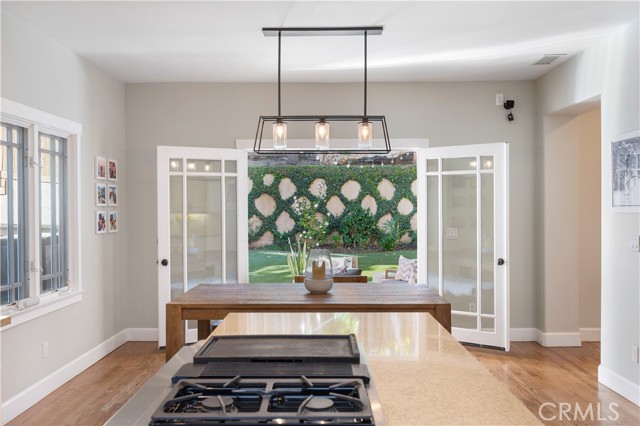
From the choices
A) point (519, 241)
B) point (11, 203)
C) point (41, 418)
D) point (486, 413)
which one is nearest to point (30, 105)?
point (11, 203)

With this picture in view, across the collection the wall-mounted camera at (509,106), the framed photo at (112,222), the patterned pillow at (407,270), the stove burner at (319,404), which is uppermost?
the wall-mounted camera at (509,106)

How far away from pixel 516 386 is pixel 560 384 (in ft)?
1.19

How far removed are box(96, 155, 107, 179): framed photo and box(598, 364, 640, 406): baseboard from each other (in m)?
4.61

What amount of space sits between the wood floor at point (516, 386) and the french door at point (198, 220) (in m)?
0.69

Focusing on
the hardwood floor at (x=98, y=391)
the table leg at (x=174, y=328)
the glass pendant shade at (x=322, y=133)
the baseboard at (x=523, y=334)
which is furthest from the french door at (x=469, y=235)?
the table leg at (x=174, y=328)

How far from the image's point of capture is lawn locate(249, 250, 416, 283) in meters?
9.52

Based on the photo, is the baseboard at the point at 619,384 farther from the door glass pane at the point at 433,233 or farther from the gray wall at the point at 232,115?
the gray wall at the point at 232,115

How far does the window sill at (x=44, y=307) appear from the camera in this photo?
339 cm

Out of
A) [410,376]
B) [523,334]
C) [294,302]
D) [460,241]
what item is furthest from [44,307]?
[523,334]

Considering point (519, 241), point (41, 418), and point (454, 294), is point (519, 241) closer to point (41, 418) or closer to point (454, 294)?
point (454, 294)

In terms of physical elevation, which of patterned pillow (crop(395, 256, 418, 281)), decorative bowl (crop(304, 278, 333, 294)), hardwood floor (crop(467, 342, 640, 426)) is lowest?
hardwood floor (crop(467, 342, 640, 426))

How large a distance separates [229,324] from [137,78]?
4.01 meters

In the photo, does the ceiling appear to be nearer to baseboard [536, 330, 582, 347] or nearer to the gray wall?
the gray wall

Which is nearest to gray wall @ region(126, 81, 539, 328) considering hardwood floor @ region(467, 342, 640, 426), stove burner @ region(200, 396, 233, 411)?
hardwood floor @ region(467, 342, 640, 426)
